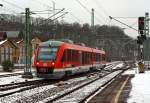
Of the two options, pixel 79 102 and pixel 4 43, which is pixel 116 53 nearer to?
pixel 4 43

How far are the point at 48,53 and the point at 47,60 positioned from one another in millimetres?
626

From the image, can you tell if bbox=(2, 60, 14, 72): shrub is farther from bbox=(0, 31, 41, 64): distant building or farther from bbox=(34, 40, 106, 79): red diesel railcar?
bbox=(0, 31, 41, 64): distant building

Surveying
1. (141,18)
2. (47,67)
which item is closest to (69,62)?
(47,67)

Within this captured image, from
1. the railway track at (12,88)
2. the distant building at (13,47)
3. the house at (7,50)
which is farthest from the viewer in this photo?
the distant building at (13,47)

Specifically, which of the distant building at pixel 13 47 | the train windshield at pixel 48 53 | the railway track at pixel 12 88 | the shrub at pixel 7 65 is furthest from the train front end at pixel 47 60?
the distant building at pixel 13 47

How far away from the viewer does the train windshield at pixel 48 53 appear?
97.2ft

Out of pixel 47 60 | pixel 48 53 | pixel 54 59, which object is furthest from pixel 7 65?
pixel 54 59

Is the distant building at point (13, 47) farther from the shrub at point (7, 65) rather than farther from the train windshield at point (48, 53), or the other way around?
the train windshield at point (48, 53)

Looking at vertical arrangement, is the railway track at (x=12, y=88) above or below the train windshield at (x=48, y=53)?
below

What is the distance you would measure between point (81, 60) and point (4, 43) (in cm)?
4292

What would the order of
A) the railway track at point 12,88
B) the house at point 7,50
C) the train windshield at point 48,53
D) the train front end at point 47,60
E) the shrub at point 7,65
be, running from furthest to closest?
the house at point 7,50, the shrub at point 7,65, the train windshield at point 48,53, the train front end at point 47,60, the railway track at point 12,88

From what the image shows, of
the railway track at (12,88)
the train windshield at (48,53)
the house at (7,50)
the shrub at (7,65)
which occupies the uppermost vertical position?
the house at (7,50)

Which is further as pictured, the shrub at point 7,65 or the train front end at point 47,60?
the shrub at point 7,65

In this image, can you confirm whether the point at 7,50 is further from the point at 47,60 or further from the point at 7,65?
the point at 47,60
